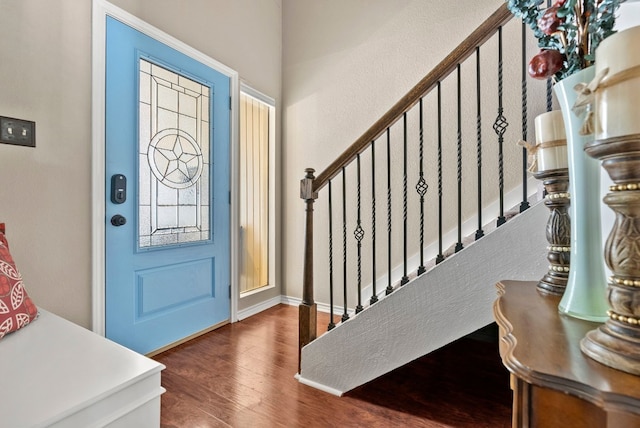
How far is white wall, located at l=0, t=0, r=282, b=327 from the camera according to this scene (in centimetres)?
153

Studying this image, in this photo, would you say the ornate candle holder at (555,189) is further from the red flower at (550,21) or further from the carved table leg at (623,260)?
the carved table leg at (623,260)

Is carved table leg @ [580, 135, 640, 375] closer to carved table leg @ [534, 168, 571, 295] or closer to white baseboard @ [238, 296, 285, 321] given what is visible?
carved table leg @ [534, 168, 571, 295]

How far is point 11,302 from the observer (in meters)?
1.18

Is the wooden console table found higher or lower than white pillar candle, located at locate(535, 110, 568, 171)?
lower

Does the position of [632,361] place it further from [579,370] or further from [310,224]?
[310,224]

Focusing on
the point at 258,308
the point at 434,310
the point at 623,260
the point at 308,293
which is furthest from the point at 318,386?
the point at 623,260

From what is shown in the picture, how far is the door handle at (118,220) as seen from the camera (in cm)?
187

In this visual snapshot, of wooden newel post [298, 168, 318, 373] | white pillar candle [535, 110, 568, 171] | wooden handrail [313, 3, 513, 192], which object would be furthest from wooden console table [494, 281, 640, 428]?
wooden newel post [298, 168, 318, 373]

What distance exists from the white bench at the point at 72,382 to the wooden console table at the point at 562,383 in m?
1.06

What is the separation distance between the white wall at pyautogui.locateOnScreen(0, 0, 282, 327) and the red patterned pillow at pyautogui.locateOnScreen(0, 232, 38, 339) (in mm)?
346

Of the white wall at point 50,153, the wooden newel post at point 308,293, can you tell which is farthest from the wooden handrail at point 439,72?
the white wall at point 50,153

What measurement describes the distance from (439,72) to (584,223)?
1039mm

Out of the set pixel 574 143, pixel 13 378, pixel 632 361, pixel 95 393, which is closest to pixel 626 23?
pixel 574 143

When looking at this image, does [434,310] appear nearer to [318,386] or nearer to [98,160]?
[318,386]
